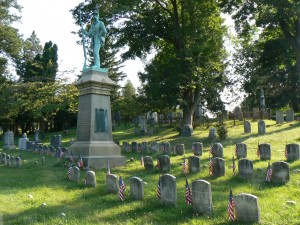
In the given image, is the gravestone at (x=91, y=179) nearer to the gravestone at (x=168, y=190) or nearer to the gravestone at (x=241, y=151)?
the gravestone at (x=168, y=190)

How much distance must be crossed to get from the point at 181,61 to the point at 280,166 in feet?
53.2

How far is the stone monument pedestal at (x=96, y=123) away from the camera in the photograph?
45.3 ft

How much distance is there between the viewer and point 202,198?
6.80 metres

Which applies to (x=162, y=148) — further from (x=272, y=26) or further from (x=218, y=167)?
(x=272, y=26)

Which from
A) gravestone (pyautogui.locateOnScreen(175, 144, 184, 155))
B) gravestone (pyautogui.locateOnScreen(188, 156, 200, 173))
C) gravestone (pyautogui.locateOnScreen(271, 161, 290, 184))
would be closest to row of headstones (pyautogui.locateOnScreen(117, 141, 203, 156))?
gravestone (pyautogui.locateOnScreen(175, 144, 184, 155))

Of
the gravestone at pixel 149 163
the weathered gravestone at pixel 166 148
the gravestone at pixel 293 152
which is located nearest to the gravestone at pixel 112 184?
the gravestone at pixel 149 163

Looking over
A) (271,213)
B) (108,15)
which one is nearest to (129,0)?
(108,15)

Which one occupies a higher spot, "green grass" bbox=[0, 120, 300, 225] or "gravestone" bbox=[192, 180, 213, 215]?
"gravestone" bbox=[192, 180, 213, 215]

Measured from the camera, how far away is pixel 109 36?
90.0 ft

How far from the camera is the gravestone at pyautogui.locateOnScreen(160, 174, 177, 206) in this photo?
293 inches

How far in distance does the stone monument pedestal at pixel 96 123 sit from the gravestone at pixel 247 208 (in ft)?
26.4

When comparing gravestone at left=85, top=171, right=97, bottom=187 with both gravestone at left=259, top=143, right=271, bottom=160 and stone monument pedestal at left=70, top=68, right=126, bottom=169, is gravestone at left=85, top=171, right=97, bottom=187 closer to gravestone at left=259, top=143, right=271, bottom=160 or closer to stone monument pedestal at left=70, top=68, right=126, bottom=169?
stone monument pedestal at left=70, top=68, right=126, bottom=169

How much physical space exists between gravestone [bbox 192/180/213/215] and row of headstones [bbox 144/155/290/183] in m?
2.98

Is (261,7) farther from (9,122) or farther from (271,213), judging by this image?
(9,122)
